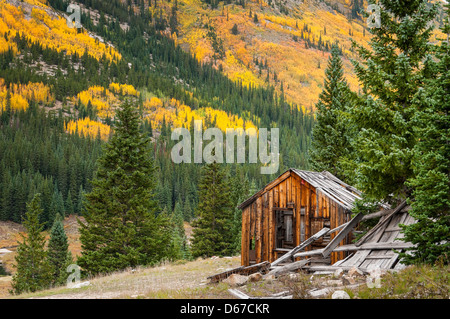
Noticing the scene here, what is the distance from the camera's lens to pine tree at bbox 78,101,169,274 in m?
24.0

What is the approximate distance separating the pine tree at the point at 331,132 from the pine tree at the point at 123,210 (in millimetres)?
14089

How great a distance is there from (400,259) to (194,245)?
29260mm

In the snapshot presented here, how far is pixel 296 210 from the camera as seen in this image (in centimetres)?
1738

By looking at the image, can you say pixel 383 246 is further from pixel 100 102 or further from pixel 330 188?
pixel 100 102

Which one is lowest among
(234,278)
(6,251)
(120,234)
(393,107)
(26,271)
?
(6,251)

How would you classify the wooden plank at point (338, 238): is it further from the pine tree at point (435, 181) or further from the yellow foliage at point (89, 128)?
the yellow foliage at point (89, 128)

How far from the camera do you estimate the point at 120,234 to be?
944 inches

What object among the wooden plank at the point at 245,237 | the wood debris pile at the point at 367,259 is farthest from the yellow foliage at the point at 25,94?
the wood debris pile at the point at 367,259

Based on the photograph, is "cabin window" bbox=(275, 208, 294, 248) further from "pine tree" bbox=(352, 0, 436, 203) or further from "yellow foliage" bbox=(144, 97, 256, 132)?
"yellow foliage" bbox=(144, 97, 256, 132)

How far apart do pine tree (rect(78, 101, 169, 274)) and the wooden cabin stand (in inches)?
359

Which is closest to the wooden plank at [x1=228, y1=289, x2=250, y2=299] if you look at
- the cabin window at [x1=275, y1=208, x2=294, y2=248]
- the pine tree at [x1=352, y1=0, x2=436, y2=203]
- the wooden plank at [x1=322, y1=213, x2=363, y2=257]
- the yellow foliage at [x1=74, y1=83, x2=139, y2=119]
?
the wooden plank at [x1=322, y1=213, x2=363, y2=257]

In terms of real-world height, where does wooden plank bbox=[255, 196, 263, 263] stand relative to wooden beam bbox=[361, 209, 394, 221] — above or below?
below

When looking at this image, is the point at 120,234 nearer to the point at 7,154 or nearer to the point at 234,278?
the point at 234,278
